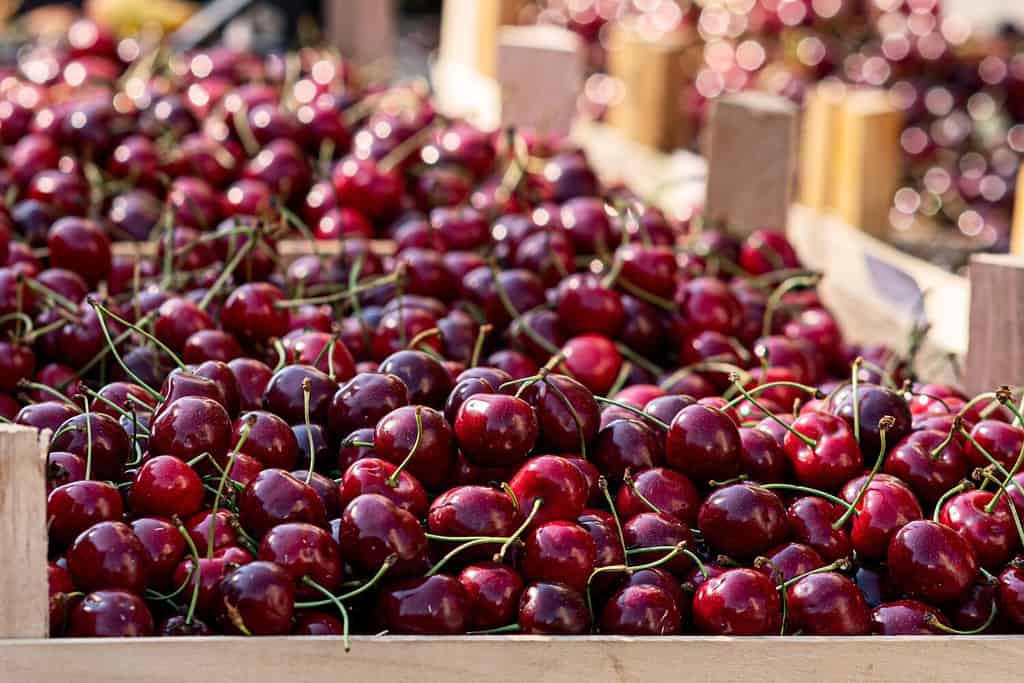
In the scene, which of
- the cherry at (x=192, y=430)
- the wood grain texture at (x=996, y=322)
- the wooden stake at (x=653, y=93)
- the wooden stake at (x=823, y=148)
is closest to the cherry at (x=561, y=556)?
the cherry at (x=192, y=430)

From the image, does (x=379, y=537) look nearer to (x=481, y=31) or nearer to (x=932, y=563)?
(x=932, y=563)

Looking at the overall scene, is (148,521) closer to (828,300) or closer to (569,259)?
(569,259)

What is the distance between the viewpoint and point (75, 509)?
4.25 ft

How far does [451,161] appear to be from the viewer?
2.78m

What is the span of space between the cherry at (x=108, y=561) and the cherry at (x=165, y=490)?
0.25ft

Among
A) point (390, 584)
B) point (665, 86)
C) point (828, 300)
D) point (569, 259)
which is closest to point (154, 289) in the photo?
point (569, 259)

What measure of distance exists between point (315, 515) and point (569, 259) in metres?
1.02

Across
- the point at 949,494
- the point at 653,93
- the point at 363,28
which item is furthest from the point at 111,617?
the point at 363,28

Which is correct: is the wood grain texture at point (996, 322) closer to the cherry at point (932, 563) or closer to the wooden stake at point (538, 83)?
the cherry at point (932, 563)

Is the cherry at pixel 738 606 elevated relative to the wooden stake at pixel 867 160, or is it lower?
lower

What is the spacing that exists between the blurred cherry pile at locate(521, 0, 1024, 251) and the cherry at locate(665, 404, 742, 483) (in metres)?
2.39

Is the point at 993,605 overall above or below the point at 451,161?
below

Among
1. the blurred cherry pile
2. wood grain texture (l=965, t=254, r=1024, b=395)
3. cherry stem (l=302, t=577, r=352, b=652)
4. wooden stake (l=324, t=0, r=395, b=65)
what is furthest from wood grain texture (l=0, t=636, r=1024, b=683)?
wooden stake (l=324, t=0, r=395, b=65)

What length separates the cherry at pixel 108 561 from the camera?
1.24m
